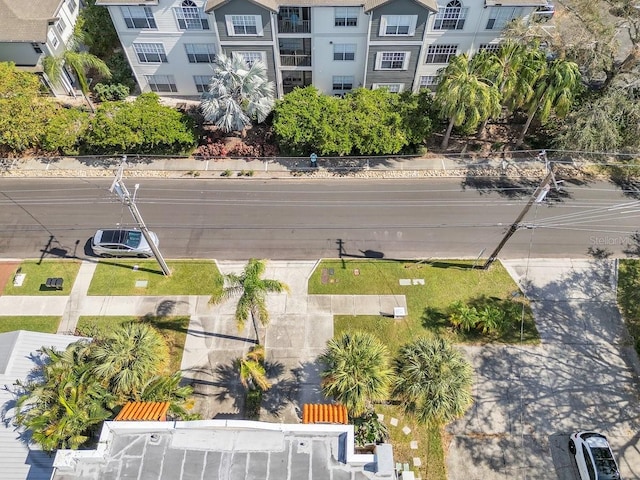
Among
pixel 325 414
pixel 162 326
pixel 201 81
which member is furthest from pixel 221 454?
pixel 201 81

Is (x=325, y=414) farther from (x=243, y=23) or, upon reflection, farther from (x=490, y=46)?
(x=490, y=46)

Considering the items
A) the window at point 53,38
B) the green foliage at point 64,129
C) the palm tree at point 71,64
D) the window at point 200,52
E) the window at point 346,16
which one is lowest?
the green foliage at point 64,129

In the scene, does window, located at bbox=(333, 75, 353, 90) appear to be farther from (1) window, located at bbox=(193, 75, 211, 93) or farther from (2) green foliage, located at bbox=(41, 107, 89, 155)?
(2) green foliage, located at bbox=(41, 107, 89, 155)

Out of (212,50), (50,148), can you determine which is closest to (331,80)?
(212,50)

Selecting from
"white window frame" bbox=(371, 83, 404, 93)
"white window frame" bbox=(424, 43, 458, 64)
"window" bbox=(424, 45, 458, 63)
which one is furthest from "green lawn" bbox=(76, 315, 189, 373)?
"window" bbox=(424, 45, 458, 63)

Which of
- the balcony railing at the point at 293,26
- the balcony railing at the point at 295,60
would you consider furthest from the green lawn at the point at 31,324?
the balcony railing at the point at 293,26

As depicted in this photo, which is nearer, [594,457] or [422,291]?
[594,457]

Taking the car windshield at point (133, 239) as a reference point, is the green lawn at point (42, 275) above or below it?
below

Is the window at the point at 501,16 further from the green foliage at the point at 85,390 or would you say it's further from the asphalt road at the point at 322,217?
the green foliage at the point at 85,390
